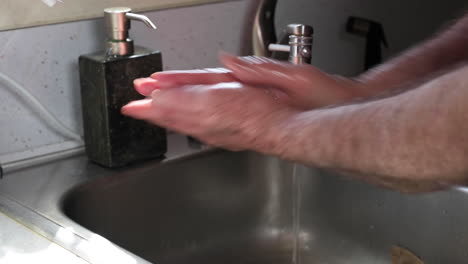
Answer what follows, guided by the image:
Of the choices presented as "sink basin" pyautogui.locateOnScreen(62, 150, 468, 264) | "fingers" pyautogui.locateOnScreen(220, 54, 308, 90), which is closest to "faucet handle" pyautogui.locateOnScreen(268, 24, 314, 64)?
"sink basin" pyautogui.locateOnScreen(62, 150, 468, 264)

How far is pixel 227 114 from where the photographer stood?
0.69 meters

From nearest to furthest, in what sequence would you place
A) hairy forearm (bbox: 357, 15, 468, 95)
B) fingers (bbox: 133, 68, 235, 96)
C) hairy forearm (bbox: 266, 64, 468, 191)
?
1. hairy forearm (bbox: 266, 64, 468, 191)
2. fingers (bbox: 133, 68, 235, 96)
3. hairy forearm (bbox: 357, 15, 468, 95)

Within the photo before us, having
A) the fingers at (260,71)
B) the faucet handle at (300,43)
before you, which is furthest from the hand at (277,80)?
the faucet handle at (300,43)

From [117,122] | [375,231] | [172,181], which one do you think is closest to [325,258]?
[375,231]

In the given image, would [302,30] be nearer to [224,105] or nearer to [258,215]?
[258,215]

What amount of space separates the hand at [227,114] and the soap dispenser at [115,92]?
0.33 metres

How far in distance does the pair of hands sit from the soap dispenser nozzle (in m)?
0.26

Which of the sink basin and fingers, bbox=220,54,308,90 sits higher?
fingers, bbox=220,54,308,90

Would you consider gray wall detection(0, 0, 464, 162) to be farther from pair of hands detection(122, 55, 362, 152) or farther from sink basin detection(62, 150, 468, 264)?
pair of hands detection(122, 55, 362, 152)

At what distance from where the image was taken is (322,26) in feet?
4.67

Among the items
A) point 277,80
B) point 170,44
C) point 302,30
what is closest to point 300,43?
point 302,30

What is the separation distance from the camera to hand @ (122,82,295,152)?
27.0 inches

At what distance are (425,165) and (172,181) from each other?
1.85ft

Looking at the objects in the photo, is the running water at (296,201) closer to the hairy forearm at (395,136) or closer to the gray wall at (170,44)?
the gray wall at (170,44)
